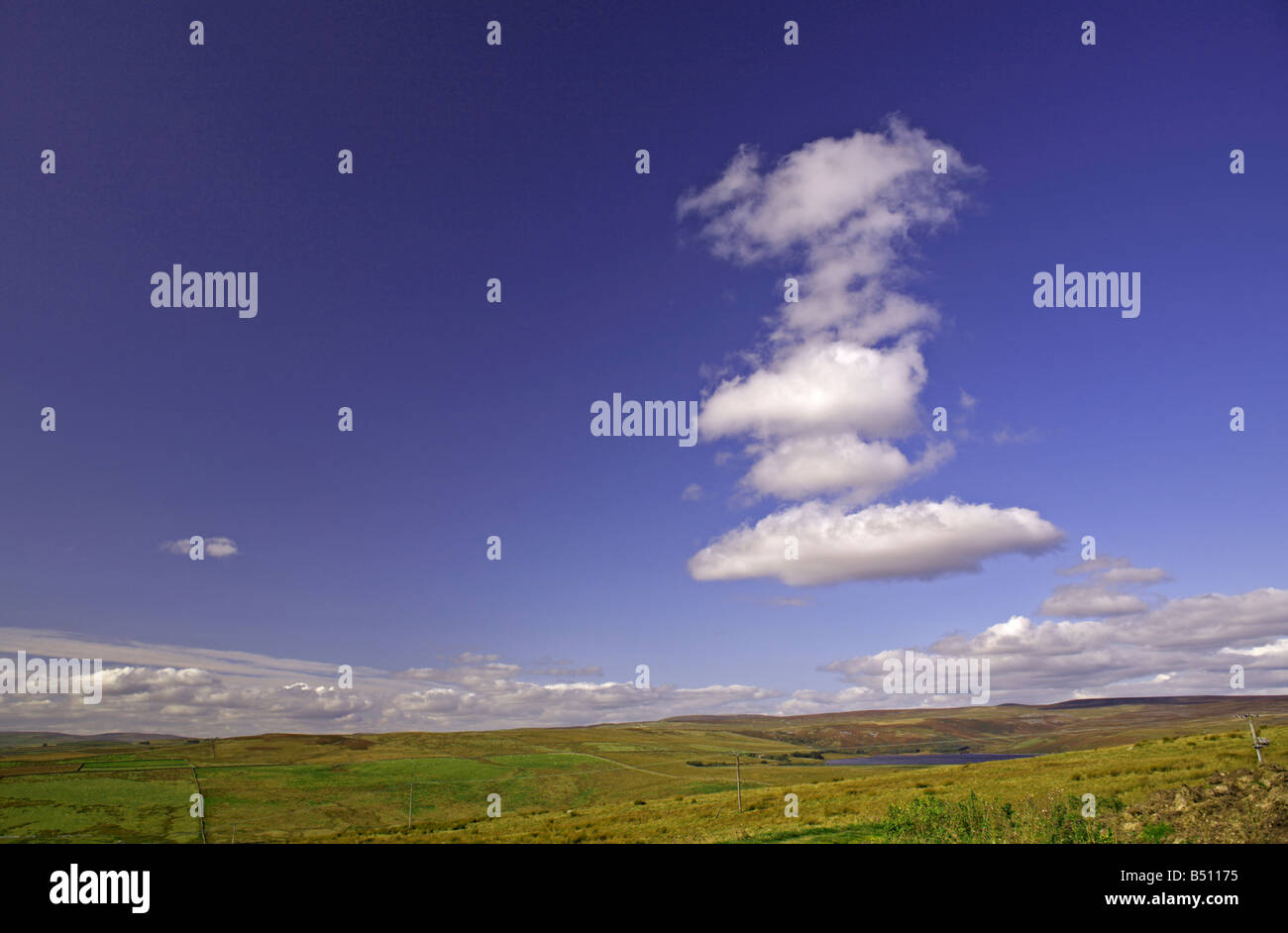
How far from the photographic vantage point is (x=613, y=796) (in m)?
105

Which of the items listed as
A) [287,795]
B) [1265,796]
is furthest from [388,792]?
[1265,796]

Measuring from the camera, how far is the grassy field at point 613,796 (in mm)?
21484

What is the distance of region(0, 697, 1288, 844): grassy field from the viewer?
21484 mm

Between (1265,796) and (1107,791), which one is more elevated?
(1265,796)
